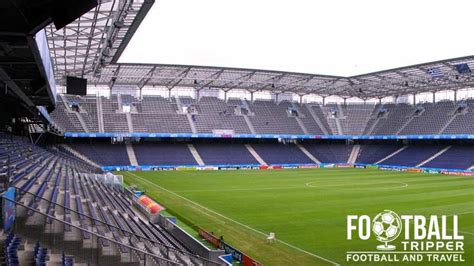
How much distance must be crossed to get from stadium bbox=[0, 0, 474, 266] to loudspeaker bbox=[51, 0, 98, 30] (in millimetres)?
32

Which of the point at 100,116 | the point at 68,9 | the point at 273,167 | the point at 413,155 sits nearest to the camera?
the point at 68,9

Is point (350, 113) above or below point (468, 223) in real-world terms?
above

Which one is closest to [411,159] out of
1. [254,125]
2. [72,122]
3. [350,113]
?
[350,113]

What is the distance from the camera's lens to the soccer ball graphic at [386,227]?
20062mm

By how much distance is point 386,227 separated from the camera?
22781mm

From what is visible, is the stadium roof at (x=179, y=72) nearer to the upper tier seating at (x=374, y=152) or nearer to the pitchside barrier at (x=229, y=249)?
the upper tier seating at (x=374, y=152)

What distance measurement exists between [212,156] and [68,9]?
60366 millimetres

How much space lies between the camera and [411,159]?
68.4 metres

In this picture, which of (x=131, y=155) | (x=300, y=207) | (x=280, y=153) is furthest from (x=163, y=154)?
(x=300, y=207)

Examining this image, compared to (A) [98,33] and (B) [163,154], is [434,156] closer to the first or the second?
(B) [163,154]

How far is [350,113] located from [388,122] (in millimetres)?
8497

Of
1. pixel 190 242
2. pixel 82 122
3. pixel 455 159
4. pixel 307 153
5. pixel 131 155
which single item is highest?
pixel 82 122

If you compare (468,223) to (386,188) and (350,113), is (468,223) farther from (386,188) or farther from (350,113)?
(350,113)

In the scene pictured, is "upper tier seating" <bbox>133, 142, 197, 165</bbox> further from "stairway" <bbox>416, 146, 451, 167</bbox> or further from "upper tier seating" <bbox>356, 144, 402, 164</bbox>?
"stairway" <bbox>416, 146, 451, 167</bbox>
